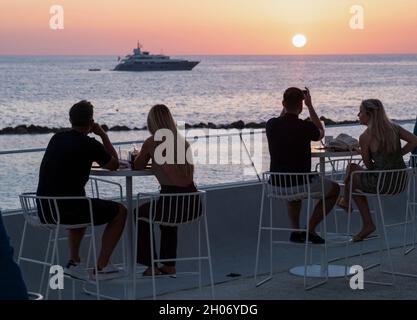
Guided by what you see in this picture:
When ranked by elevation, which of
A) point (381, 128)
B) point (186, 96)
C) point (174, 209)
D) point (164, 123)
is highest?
point (164, 123)

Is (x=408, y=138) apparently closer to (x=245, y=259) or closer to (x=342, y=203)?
(x=342, y=203)

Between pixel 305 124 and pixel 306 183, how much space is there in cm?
40

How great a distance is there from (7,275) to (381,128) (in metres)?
3.95

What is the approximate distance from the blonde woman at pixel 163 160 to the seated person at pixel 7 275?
2.70 m

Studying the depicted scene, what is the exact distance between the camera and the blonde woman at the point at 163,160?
5.39 m

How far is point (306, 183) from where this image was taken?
598 centimetres

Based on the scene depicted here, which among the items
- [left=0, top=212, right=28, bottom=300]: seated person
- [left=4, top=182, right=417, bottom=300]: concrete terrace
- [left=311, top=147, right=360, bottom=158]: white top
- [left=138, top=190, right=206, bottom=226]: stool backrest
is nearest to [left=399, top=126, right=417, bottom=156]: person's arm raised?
[left=311, top=147, right=360, bottom=158]: white top

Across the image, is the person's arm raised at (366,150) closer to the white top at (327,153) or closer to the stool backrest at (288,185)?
the white top at (327,153)

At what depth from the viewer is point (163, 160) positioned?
Answer: 541 cm

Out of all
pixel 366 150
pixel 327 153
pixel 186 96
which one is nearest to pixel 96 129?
pixel 327 153
